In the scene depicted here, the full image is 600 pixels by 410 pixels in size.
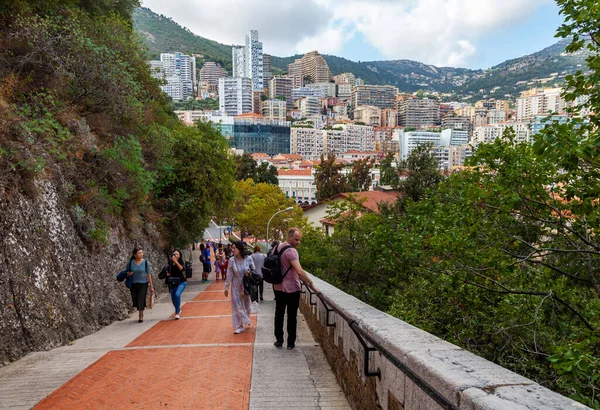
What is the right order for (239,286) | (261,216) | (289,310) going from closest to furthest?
1. (289,310)
2. (239,286)
3. (261,216)

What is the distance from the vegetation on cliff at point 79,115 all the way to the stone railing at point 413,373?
5957 millimetres

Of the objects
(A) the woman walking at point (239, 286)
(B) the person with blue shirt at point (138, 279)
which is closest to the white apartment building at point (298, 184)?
(B) the person with blue shirt at point (138, 279)

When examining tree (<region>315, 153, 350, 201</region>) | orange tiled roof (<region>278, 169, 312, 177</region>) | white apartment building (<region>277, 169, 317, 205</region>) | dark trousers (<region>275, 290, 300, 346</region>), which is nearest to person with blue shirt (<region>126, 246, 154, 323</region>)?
dark trousers (<region>275, 290, 300, 346</region>)

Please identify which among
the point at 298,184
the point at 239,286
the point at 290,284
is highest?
the point at 290,284

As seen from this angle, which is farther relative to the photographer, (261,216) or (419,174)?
(261,216)

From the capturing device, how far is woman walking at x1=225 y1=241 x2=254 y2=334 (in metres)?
7.48

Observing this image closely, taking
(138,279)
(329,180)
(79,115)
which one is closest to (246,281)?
(138,279)

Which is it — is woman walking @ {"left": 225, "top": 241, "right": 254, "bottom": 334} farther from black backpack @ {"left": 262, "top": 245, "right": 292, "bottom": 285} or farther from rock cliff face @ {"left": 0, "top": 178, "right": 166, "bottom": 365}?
rock cliff face @ {"left": 0, "top": 178, "right": 166, "bottom": 365}

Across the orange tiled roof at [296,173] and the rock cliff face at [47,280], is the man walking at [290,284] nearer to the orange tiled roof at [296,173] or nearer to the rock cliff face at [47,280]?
the rock cliff face at [47,280]

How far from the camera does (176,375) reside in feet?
16.6

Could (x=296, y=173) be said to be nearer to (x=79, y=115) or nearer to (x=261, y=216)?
(x=261, y=216)

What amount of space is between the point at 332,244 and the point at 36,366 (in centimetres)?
968

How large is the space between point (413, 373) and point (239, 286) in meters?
5.37

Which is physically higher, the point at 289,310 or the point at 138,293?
the point at 289,310
